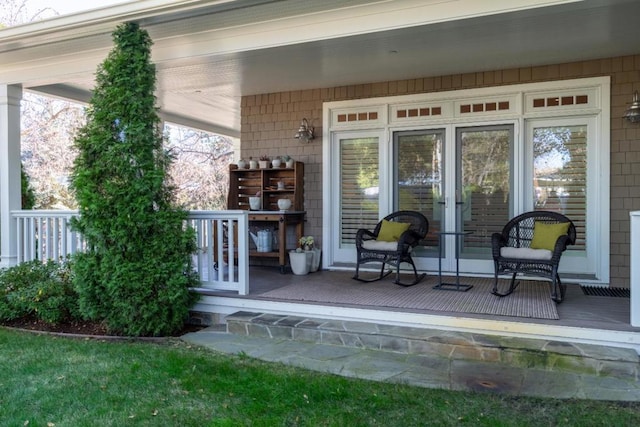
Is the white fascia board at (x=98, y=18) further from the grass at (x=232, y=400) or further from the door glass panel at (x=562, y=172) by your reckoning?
the door glass panel at (x=562, y=172)

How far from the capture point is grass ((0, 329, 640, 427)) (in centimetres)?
255

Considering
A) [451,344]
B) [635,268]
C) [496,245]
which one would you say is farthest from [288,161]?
[635,268]

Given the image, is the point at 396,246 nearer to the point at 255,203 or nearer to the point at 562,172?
the point at 562,172

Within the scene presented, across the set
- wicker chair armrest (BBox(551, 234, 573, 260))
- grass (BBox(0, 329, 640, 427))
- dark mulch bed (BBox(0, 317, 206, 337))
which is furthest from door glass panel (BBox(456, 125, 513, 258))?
dark mulch bed (BBox(0, 317, 206, 337))

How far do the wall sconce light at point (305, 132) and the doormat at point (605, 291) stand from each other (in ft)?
11.8

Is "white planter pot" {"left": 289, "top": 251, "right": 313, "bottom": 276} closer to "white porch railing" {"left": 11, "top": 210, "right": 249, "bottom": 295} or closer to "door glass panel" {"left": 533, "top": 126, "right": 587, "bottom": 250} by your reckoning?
"white porch railing" {"left": 11, "top": 210, "right": 249, "bottom": 295}

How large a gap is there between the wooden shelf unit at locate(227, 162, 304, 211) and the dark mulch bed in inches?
96.2

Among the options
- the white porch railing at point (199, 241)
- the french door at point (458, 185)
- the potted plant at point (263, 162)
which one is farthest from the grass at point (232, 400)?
the potted plant at point (263, 162)

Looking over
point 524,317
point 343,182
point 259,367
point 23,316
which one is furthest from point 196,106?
point 524,317

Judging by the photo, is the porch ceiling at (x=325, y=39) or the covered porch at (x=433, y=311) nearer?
the covered porch at (x=433, y=311)

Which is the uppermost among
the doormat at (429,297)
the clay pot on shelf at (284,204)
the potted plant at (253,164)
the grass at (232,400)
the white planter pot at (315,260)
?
the potted plant at (253,164)

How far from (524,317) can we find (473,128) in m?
2.72

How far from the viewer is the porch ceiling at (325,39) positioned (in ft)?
12.3

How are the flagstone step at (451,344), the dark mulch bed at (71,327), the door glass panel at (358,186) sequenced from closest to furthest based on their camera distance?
the flagstone step at (451,344) → the dark mulch bed at (71,327) → the door glass panel at (358,186)
